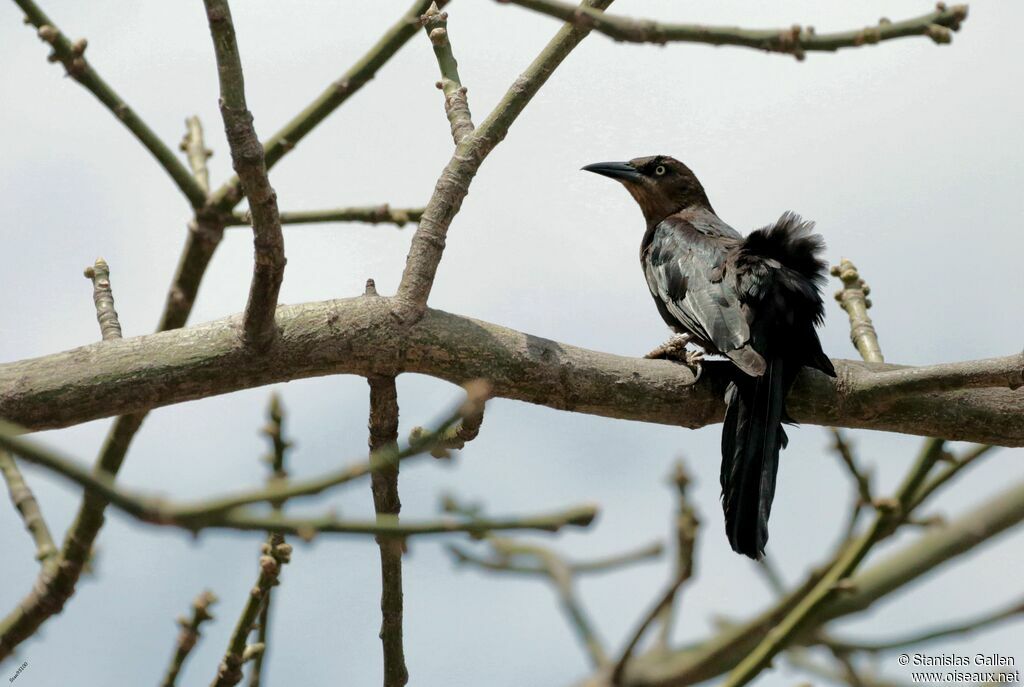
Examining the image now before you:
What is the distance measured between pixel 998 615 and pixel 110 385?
255cm

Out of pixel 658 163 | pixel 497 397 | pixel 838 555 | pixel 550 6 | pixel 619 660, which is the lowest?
pixel 619 660

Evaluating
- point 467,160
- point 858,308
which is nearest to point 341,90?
point 467,160

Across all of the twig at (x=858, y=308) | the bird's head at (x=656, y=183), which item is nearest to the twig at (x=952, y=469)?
the twig at (x=858, y=308)

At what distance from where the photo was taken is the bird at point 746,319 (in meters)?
4.55

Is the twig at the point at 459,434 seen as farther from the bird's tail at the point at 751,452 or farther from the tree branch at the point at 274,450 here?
the bird's tail at the point at 751,452

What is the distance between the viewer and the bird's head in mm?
7477

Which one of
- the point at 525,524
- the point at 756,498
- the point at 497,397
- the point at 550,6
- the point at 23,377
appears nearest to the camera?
the point at 525,524

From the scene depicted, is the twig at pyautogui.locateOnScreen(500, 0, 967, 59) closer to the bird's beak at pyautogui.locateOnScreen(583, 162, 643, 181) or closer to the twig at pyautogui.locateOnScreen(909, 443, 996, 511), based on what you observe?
the twig at pyautogui.locateOnScreen(909, 443, 996, 511)

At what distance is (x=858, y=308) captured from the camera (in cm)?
550

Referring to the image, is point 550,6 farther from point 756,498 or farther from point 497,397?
point 756,498

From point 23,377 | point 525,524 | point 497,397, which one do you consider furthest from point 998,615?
point 23,377

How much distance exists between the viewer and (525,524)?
5.55 ft

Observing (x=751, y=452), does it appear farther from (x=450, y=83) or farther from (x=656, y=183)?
(x=656, y=183)

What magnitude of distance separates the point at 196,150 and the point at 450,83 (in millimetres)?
1150
